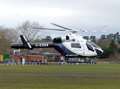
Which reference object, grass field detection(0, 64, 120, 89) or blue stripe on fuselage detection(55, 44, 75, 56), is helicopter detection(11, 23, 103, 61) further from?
grass field detection(0, 64, 120, 89)

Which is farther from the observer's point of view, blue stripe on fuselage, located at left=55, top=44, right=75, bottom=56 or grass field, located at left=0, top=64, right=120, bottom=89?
blue stripe on fuselage, located at left=55, top=44, right=75, bottom=56

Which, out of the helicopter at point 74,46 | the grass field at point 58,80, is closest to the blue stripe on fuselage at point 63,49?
the helicopter at point 74,46

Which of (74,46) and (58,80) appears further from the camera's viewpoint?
(74,46)

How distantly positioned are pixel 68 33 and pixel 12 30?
2178 inches

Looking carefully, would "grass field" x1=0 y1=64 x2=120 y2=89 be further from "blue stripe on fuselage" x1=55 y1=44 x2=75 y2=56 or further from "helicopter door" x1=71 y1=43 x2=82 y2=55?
"helicopter door" x1=71 y1=43 x2=82 y2=55

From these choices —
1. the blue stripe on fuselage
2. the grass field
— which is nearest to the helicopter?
the blue stripe on fuselage

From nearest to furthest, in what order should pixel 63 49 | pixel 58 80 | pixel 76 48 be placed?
pixel 58 80, pixel 76 48, pixel 63 49

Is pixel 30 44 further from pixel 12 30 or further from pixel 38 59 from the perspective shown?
pixel 12 30

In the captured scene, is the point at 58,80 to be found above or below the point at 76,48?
below

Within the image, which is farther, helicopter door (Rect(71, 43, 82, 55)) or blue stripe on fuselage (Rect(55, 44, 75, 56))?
helicopter door (Rect(71, 43, 82, 55))

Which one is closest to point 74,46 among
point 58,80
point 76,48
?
point 76,48

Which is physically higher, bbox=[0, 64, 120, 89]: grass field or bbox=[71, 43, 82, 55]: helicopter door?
bbox=[71, 43, 82, 55]: helicopter door

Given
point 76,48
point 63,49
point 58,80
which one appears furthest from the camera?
point 63,49

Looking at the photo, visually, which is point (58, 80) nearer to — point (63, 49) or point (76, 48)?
point (76, 48)
